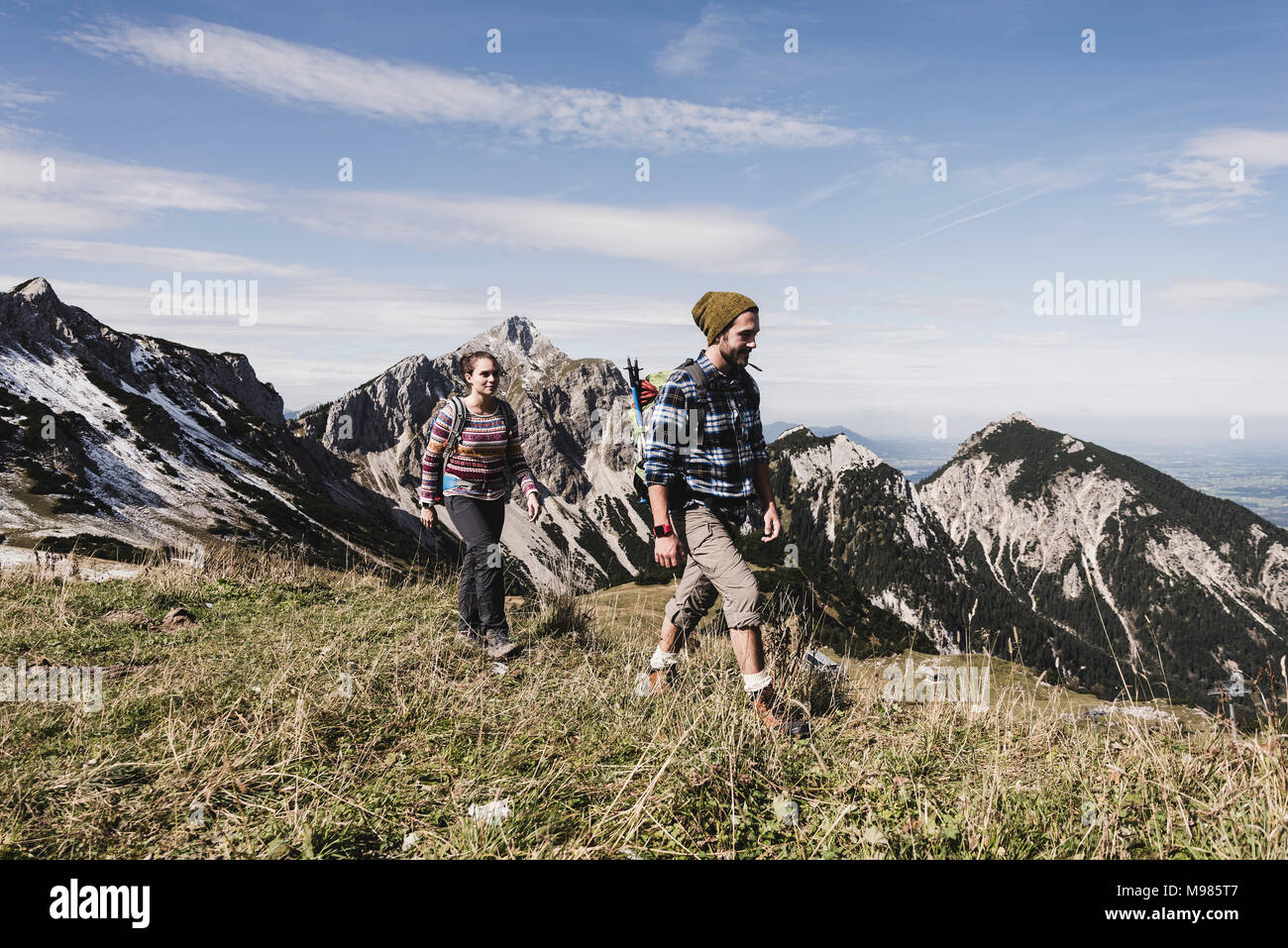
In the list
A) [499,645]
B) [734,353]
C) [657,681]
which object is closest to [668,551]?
[657,681]

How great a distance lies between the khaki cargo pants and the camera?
17.7 feet

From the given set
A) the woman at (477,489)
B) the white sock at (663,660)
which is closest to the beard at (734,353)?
the woman at (477,489)

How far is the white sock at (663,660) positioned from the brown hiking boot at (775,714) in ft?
3.23

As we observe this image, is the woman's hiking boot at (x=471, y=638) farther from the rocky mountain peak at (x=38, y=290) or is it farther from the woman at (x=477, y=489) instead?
the rocky mountain peak at (x=38, y=290)

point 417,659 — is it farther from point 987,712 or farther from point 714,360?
point 987,712

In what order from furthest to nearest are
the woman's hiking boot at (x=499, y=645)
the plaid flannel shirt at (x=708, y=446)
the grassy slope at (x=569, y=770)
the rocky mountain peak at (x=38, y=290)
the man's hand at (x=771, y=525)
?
the rocky mountain peak at (x=38, y=290), the woman's hiking boot at (x=499, y=645), the man's hand at (x=771, y=525), the plaid flannel shirt at (x=708, y=446), the grassy slope at (x=569, y=770)

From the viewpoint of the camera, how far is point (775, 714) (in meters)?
5.14

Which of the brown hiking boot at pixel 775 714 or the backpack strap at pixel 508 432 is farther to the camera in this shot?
the backpack strap at pixel 508 432

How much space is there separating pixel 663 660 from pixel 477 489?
9.46ft

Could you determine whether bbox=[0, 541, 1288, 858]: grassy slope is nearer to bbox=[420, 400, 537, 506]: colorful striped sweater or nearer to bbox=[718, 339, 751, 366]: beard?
bbox=[420, 400, 537, 506]: colorful striped sweater

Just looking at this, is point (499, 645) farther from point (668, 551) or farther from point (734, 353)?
point (734, 353)

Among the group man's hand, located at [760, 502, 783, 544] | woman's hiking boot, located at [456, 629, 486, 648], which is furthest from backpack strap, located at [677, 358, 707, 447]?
woman's hiking boot, located at [456, 629, 486, 648]

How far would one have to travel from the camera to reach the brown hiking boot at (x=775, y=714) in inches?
189
